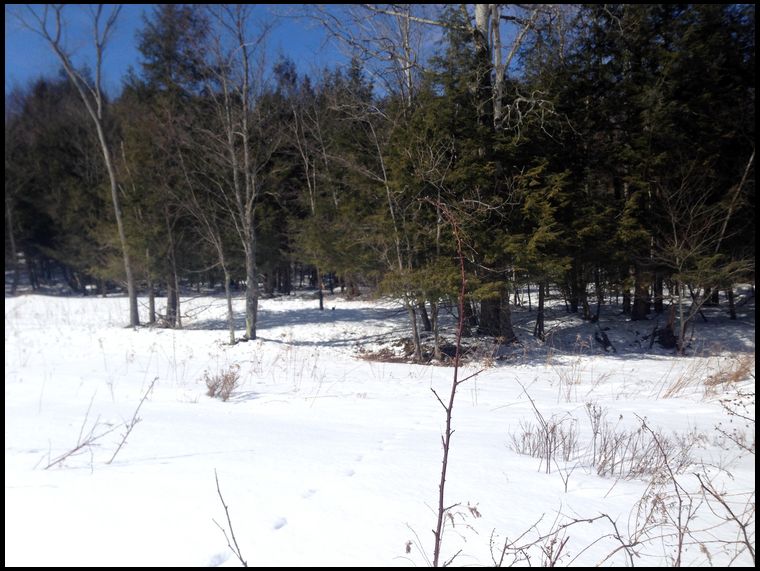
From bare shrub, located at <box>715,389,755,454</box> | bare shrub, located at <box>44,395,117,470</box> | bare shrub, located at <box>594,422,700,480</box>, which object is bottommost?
bare shrub, located at <box>715,389,755,454</box>

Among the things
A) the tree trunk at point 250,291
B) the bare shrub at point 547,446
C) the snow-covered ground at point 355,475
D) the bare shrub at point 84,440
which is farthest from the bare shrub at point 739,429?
the tree trunk at point 250,291

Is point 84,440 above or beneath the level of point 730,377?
above

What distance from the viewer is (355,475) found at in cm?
252

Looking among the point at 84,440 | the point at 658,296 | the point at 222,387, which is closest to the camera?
the point at 84,440

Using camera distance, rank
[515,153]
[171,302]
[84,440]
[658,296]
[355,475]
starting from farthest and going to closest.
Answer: [171,302], [658,296], [515,153], [84,440], [355,475]

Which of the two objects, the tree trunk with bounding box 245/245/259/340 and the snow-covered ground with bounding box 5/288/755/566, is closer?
the snow-covered ground with bounding box 5/288/755/566

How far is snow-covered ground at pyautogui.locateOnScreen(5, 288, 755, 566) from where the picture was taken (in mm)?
1837

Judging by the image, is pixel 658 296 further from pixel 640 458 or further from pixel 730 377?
pixel 640 458

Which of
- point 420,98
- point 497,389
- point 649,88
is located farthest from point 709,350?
point 420,98

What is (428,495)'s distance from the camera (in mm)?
2299

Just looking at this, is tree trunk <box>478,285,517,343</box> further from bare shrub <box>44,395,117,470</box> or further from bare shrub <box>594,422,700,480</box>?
bare shrub <box>44,395,117,470</box>

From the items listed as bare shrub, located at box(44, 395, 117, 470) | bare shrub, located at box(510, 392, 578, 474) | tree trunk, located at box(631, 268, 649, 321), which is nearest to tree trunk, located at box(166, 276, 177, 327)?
bare shrub, located at box(44, 395, 117, 470)

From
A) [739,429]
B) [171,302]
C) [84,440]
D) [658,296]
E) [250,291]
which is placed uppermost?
[250,291]

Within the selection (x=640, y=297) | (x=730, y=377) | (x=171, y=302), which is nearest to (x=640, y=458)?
(x=730, y=377)
